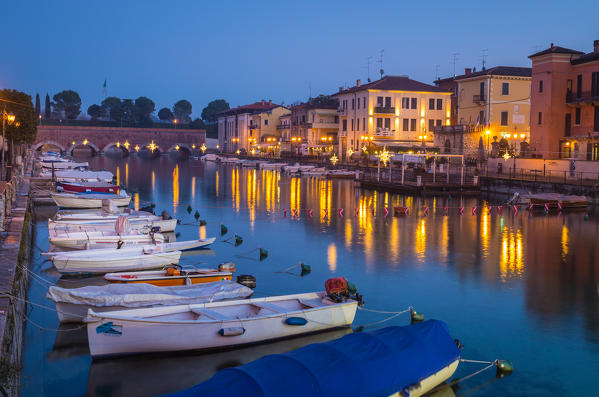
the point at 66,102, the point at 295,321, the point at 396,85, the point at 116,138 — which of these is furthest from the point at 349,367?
the point at 66,102

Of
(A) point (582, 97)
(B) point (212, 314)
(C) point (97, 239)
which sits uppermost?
(A) point (582, 97)

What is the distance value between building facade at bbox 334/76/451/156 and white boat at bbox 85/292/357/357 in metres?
65.1

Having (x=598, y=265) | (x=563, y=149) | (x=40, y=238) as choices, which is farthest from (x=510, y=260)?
(x=563, y=149)

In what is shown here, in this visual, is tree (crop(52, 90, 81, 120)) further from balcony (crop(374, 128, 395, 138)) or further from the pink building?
the pink building

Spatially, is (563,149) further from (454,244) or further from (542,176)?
(454,244)

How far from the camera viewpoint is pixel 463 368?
14258mm

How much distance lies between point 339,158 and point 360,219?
182ft

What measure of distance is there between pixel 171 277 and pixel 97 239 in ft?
25.3

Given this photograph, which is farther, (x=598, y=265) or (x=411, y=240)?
(x=411, y=240)

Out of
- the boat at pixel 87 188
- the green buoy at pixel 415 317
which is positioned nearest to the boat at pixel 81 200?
the boat at pixel 87 188

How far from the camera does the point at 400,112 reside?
81625 millimetres

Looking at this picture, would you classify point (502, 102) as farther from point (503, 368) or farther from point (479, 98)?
point (503, 368)

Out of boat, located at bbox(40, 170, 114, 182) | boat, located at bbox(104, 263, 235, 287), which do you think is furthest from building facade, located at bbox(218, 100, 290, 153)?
boat, located at bbox(104, 263, 235, 287)

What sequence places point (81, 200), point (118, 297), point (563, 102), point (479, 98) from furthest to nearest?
point (479, 98)
point (563, 102)
point (81, 200)
point (118, 297)
